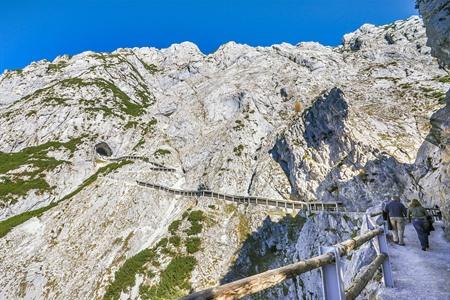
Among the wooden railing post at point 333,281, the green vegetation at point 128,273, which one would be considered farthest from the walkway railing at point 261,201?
the wooden railing post at point 333,281

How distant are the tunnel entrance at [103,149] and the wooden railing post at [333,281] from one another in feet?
328

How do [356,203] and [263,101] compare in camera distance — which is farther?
[263,101]

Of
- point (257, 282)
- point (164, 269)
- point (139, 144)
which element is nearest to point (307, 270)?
point (257, 282)

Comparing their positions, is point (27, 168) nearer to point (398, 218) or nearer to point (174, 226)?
point (174, 226)

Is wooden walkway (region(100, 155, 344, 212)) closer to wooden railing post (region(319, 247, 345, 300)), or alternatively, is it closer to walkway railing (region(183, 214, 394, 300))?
walkway railing (region(183, 214, 394, 300))

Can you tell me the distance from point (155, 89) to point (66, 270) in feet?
379

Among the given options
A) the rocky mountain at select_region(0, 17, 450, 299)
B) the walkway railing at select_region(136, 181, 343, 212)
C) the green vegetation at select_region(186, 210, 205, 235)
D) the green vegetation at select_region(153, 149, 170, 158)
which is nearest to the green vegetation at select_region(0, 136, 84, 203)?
the rocky mountain at select_region(0, 17, 450, 299)

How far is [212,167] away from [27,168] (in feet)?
165

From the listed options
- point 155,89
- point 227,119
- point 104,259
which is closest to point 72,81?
point 155,89

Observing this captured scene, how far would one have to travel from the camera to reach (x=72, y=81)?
127m

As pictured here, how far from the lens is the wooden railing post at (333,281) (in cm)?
412

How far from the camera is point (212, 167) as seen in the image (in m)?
67.8

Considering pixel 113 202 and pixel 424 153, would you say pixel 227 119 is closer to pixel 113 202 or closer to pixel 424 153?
pixel 113 202

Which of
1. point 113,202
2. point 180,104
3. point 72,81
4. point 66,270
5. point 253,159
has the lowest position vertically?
point 66,270
